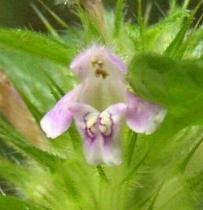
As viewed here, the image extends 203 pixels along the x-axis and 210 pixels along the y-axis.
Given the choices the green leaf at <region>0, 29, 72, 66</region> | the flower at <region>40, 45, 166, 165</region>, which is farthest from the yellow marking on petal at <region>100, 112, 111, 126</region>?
the green leaf at <region>0, 29, 72, 66</region>

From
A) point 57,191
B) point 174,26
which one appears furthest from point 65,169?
point 174,26

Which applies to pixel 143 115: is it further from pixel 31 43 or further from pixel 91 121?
pixel 31 43

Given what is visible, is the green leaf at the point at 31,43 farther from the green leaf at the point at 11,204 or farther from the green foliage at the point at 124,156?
the green leaf at the point at 11,204

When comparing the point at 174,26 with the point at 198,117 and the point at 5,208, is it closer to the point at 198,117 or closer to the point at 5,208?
the point at 198,117

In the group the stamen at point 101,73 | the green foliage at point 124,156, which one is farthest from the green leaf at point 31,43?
the stamen at point 101,73

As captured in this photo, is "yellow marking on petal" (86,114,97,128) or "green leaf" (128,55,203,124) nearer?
"green leaf" (128,55,203,124)

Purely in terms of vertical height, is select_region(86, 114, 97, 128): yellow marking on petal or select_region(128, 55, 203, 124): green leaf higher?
select_region(128, 55, 203, 124): green leaf

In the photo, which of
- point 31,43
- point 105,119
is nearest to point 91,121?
point 105,119

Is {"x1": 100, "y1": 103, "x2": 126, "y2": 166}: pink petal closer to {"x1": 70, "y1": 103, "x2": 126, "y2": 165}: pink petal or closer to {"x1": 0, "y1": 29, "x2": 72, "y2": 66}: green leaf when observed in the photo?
{"x1": 70, "y1": 103, "x2": 126, "y2": 165}: pink petal
